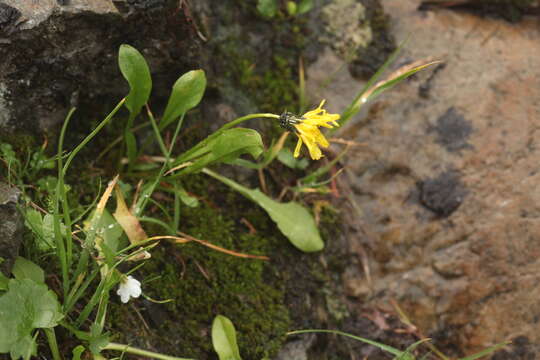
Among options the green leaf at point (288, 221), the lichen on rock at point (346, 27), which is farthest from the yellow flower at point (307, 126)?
the lichen on rock at point (346, 27)

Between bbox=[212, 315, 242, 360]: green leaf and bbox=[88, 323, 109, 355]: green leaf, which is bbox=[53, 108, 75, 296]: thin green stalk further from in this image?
bbox=[212, 315, 242, 360]: green leaf

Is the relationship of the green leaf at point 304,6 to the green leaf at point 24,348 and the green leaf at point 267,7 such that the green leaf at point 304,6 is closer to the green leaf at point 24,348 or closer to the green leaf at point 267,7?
the green leaf at point 267,7

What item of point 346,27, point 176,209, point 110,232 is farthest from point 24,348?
point 346,27

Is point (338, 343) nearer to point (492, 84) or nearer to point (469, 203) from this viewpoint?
point (469, 203)

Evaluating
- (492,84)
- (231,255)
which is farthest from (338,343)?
(492,84)

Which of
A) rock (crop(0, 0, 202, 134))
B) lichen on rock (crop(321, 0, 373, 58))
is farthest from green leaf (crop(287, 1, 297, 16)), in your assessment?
rock (crop(0, 0, 202, 134))

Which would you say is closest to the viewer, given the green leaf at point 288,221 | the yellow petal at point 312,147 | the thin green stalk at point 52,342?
the thin green stalk at point 52,342
